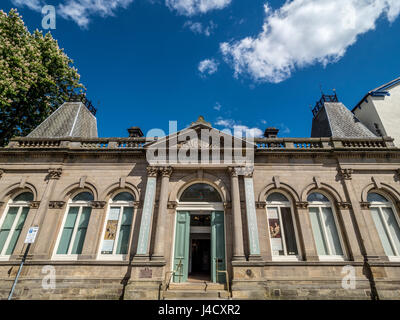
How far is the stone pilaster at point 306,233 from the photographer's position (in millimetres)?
8650

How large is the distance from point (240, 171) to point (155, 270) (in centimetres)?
612

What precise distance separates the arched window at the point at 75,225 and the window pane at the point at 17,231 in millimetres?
2112

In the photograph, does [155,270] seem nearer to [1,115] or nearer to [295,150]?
[295,150]

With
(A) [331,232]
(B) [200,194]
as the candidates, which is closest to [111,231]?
(B) [200,194]

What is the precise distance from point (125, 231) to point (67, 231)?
2964 millimetres

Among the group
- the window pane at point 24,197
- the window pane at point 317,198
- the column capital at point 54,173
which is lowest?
the window pane at point 24,197

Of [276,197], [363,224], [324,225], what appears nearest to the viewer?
[363,224]

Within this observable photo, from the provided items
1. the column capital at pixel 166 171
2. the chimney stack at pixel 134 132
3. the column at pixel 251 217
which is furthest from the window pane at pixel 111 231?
the column at pixel 251 217

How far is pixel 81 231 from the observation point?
946 centimetres

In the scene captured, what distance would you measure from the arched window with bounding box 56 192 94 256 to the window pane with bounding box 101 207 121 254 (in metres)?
1.06

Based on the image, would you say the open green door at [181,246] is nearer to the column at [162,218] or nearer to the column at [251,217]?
the column at [162,218]

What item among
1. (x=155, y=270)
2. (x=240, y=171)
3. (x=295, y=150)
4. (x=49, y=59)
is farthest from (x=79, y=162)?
(x=295, y=150)

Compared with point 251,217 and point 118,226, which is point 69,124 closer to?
point 118,226

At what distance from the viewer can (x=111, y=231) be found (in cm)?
947
